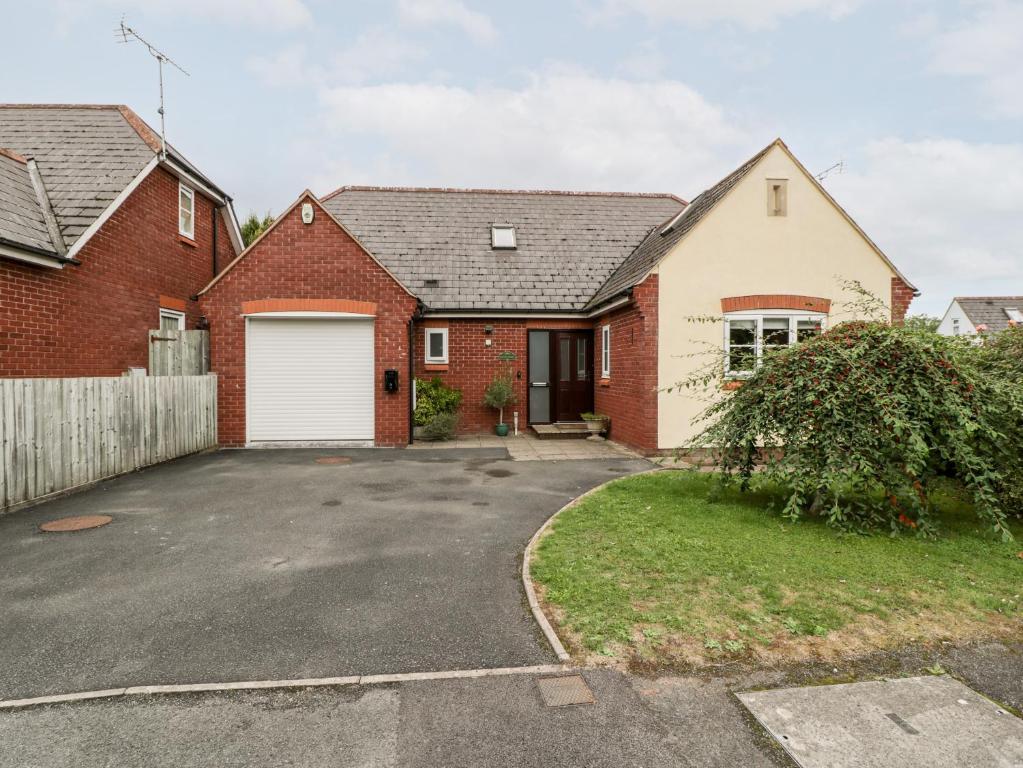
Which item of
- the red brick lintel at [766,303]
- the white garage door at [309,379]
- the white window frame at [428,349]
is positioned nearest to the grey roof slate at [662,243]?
the red brick lintel at [766,303]

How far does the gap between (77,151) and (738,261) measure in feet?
46.4

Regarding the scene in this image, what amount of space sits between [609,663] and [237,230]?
56.6 feet

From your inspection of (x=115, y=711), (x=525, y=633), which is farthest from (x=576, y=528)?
(x=115, y=711)

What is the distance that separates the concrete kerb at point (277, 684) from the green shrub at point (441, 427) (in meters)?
10.3

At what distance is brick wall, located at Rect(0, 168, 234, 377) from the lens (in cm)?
877

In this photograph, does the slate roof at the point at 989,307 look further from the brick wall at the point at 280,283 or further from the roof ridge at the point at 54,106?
the roof ridge at the point at 54,106

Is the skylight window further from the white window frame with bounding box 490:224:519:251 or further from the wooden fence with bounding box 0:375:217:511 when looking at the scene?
the wooden fence with bounding box 0:375:217:511

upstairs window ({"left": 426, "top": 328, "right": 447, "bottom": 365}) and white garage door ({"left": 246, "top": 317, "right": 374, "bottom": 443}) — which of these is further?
upstairs window ({"left": 426, "top": 328, "right": 447, "bottom": 365})

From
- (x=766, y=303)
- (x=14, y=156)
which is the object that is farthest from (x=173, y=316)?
(x=766, y=303)

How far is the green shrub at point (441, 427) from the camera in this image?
1336 centimetres

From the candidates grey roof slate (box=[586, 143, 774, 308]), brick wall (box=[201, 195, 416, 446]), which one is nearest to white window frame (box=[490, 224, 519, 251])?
grey roof slate (box=[586, 143, 774, 308])

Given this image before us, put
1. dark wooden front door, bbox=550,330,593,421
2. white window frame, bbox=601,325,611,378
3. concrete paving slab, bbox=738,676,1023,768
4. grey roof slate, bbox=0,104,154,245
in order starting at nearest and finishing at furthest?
concrete paving slab, bbox=738,676,1023,768 → grey roof slate, bbox=0,104,154,245 → white window frame, bbox=601,325,611,378 → dark wooden front door, bbox=550,330,593,421

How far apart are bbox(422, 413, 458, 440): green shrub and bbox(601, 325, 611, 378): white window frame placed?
3.98 metres

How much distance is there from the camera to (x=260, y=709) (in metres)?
2.84
